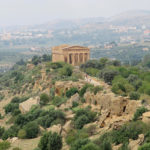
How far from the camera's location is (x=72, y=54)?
5150 cm

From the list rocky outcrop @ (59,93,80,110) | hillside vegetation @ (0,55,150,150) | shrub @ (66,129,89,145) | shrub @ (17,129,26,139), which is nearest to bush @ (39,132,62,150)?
hillside vegetation @ (0,55,150,150)

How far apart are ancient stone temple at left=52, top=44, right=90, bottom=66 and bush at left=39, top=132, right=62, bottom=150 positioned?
3410 centimetres

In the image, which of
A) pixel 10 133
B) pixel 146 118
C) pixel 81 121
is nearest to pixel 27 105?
pixel 10 133

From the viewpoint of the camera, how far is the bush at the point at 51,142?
55.9 feet

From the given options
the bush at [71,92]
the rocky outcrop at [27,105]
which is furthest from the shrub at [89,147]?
the rocky outcrop at [27,105]

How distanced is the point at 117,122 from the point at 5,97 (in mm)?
28992

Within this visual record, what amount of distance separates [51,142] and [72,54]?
35.2m

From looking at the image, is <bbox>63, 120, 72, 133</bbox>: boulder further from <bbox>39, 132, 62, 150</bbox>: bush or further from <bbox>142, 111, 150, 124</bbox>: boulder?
<bbox>142, 111, 150, 124</bbox>: boulder

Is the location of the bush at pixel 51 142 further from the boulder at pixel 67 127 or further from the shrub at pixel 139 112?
the shrub at pixel 139 112

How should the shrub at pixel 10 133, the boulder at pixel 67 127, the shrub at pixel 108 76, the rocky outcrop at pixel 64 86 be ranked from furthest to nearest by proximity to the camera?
the shrub at pixel 108 76 → the rocky outcrop at pixel 64 86 → the shrub at pixel 10 133 → the boulder at pixel 67 127

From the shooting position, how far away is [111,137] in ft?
52.0

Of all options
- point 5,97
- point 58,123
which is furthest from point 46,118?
point 5,97

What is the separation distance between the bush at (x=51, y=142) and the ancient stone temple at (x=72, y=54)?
34.1m

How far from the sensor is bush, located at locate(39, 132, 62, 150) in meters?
17.0
